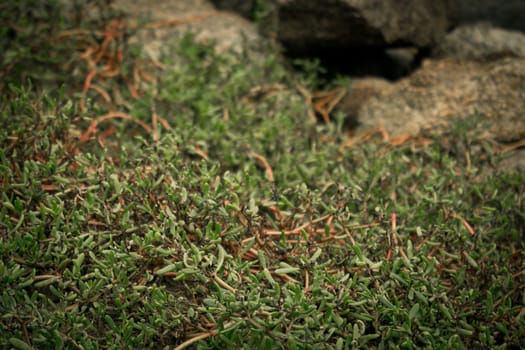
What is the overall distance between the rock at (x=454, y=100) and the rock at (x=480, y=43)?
9 centimetres

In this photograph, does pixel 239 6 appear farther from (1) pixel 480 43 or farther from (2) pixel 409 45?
(1) pixel 480 43

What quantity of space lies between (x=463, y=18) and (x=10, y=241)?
2.83 m

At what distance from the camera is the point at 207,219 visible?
1.76 m

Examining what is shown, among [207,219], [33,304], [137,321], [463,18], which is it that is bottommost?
[137,321]

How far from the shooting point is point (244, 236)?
176cm

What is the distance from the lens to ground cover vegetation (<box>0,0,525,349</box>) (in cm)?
150

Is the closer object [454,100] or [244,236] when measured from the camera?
[244,236]

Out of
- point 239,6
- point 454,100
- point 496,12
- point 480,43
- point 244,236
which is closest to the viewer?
point 244,236

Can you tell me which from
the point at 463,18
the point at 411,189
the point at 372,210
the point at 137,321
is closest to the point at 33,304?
the point at 137,321

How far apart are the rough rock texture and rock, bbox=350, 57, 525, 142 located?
237mm

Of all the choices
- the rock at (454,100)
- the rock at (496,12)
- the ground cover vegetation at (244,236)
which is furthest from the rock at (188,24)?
the rock at (496,12)

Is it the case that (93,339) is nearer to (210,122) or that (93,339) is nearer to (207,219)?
(207,219)

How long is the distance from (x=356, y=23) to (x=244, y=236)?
5.06 feet

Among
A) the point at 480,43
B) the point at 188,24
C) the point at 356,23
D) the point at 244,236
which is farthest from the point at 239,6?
the point at 244,236
